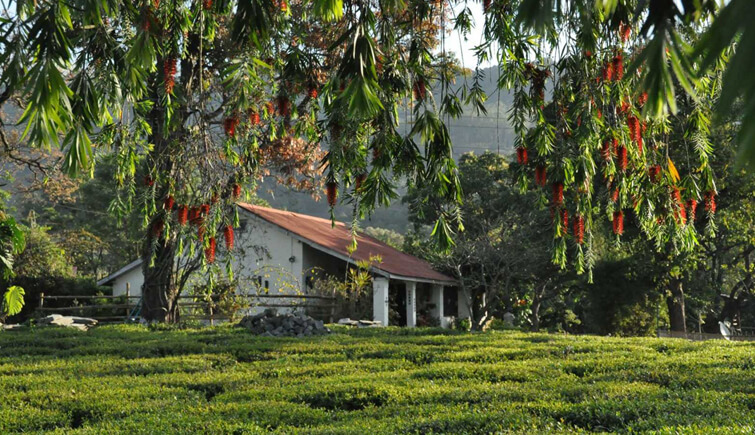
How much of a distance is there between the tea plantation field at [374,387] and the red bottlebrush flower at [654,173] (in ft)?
6.18

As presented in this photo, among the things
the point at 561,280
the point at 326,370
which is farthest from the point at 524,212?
the point at 326,370

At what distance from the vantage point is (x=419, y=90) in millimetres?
4562

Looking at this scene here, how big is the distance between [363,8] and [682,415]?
4.19 m

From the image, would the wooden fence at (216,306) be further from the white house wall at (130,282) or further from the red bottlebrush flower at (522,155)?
the red bottlebrush flower at (522,155)

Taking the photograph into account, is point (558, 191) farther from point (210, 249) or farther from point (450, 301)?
point (450, 301)

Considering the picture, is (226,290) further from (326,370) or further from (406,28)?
(406,28)

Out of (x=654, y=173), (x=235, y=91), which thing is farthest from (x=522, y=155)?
(x=235, y=91)

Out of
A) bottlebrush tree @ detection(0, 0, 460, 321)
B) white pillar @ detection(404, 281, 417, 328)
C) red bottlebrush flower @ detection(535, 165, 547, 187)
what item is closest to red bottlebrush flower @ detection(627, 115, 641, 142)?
red bottlebrush flower @ detection(535, 165, 547, 187)

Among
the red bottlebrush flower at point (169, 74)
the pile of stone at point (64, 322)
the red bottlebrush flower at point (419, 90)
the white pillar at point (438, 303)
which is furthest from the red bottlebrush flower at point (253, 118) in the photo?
the white pillar at point (438, 303)

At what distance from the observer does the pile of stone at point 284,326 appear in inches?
558

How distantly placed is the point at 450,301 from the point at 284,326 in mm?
16239

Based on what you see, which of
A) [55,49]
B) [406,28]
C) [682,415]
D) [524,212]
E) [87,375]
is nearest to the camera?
[55,49]

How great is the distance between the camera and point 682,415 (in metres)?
5.49

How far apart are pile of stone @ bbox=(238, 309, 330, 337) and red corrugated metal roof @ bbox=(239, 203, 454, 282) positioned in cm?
745
